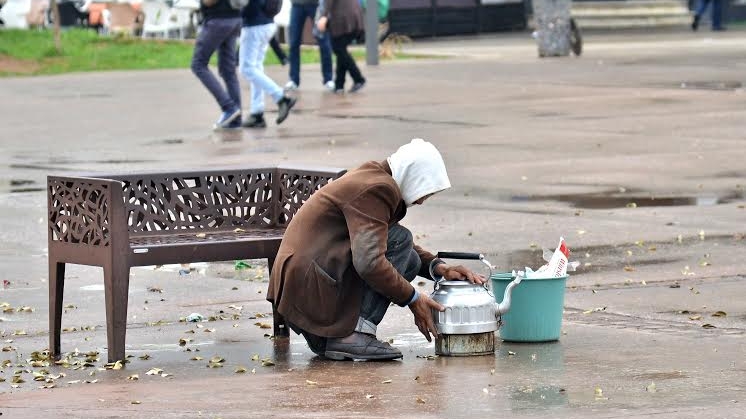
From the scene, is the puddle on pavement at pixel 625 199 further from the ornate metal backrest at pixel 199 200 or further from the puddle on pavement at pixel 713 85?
the puddle on pavement at pixel 713 85

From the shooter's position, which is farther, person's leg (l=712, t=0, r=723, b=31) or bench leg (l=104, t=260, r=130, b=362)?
person's leg (l=712, t=0, r=723, b=31)

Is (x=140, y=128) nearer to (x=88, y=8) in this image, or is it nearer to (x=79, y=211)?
(x=79, y=211)

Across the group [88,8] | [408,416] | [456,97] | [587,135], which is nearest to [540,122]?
[587,135]

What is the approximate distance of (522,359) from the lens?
6223 millimetres

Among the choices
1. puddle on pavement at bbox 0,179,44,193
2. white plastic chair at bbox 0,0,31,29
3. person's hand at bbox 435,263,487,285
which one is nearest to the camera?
person's hand at bbox 435,263,487,285

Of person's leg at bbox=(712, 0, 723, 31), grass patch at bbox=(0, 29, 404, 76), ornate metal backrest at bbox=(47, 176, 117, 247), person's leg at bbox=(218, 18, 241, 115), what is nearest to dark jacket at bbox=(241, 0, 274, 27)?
person's leg at bbox=(218, 18, 241, 115)

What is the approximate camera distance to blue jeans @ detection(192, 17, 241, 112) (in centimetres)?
1540

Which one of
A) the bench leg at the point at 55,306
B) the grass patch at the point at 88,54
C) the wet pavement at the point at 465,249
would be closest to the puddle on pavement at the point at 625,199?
the wet pavement at the point at 465,249

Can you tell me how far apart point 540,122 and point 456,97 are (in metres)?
3.35

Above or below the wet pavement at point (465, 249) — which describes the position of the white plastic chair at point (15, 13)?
below

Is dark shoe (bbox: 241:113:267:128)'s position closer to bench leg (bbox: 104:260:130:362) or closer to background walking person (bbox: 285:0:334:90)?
background walking person (bbox: 285:0:334:90)

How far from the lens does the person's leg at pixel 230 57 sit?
15484mm

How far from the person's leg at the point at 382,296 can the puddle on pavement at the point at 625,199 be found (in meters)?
4.35

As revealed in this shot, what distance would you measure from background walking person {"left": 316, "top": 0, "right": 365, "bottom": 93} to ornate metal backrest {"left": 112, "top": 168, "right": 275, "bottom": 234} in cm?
1273
